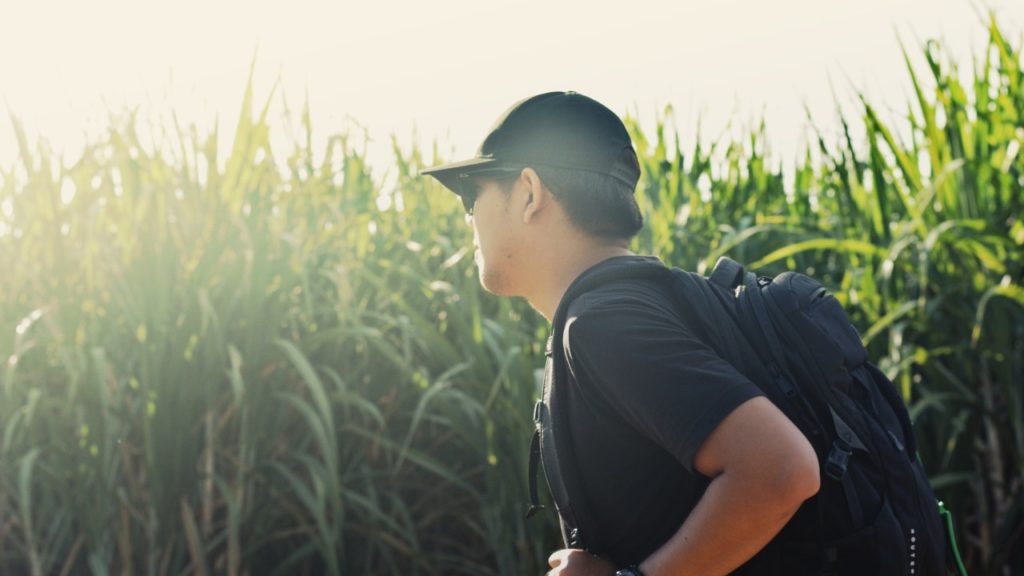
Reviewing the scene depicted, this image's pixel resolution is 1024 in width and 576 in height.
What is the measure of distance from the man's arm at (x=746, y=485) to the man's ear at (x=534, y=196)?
0.50 m

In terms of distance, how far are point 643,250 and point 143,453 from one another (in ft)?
5.60

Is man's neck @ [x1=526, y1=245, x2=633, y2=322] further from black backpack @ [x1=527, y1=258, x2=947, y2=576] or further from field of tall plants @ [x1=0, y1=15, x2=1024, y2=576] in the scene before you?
field of tall plants @ [x1=0, y1=15, x2=1024, y2=576]

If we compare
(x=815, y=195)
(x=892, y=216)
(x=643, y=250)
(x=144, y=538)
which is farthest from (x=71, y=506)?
(x=815, y=195)

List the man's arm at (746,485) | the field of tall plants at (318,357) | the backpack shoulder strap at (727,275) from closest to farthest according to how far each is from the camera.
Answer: the man's arm at (746,485), the backpack shoulder strap at (727,275), the field of tall plants at (318,357)

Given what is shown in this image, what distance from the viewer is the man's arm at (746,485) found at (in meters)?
1.36

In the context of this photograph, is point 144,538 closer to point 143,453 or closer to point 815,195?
point 143,453

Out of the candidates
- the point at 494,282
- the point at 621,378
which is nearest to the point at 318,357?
the point at 494,282

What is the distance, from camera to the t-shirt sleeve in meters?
1.36

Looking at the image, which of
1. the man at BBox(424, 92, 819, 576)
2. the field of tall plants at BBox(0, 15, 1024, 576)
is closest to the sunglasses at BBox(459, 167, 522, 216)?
the man at BBox(424, 92, 819, 576)

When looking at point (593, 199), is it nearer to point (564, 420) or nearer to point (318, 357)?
point (564, 420)

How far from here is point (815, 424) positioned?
1.51 metres

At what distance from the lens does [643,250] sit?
3877 millimetres

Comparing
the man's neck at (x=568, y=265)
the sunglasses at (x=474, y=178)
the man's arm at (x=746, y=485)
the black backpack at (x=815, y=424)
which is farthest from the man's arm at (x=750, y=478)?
the sunglasses at (x=474, y=178)

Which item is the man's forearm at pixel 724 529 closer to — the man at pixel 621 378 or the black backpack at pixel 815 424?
the man at pixel 621 378
